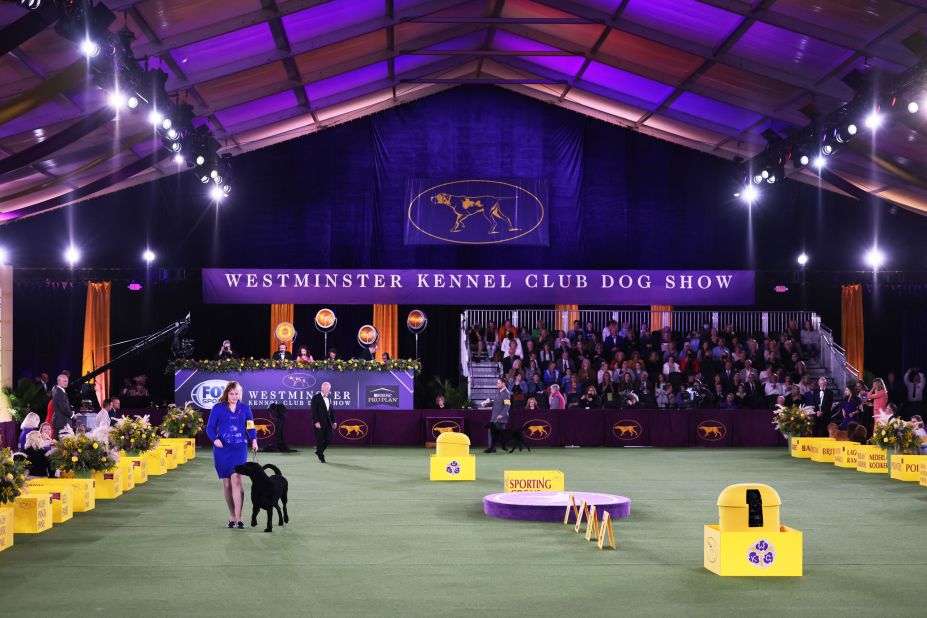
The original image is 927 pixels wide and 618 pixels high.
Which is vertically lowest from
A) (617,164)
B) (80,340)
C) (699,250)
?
(80,340)

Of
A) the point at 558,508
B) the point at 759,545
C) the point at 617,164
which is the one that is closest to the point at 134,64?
the point at 558,508

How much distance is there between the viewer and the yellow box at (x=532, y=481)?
14.4 meters

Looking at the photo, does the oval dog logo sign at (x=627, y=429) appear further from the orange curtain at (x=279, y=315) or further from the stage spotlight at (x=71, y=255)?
the stage spotlight at (x=71, y=255)

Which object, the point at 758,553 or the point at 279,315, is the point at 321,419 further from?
the point at 758,553

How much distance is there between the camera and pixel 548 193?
31.1 meters

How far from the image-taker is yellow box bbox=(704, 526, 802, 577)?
29.3 feet

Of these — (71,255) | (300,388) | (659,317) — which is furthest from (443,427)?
(71,255)

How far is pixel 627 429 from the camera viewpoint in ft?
84.8

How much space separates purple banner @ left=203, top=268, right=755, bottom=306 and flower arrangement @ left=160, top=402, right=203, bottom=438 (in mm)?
7513

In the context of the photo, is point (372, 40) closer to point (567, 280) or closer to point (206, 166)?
point (206, 166)

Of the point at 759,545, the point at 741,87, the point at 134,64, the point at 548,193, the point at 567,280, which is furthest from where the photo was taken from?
the point at 548,193

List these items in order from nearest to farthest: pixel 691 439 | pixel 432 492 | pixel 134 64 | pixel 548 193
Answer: pixel 432 492
pixel 134 64
pixel 691 439
pixel 548 193

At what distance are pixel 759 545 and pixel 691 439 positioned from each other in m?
17.2

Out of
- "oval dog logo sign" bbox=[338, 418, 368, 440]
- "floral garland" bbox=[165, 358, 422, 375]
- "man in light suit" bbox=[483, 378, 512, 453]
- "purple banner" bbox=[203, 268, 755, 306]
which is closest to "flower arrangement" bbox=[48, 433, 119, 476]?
"man in light suit" bbox=[483, 378, 512, 453]
